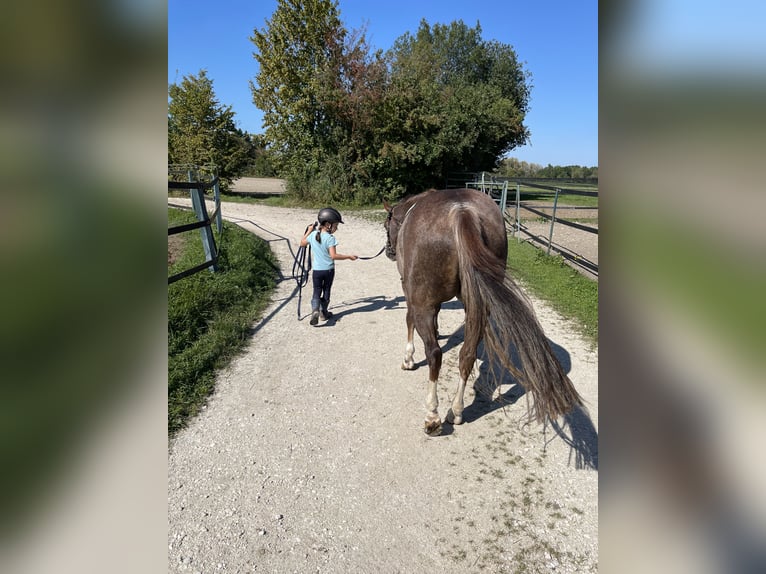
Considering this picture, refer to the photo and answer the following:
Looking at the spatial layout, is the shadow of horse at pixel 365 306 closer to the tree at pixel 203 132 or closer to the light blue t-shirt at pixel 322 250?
the light blue t-shirt at pixel 322 250

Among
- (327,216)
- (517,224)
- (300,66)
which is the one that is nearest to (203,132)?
(300,66)

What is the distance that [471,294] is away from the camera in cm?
315

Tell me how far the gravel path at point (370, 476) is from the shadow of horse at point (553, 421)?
16mm

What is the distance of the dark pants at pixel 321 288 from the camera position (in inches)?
239

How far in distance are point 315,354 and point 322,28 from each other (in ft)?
69.2

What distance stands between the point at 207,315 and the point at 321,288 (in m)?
1.55

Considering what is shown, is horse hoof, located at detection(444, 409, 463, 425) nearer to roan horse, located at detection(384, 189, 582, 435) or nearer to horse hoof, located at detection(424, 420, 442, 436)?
roan horse, located at detection(384, 189, 582, 435)

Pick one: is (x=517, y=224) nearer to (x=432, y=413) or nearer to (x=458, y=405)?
(x=458, y=405)

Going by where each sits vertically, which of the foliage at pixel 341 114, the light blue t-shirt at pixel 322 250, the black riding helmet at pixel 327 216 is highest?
the foliage at pixel 341 114

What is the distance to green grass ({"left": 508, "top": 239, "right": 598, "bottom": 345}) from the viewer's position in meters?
6.11

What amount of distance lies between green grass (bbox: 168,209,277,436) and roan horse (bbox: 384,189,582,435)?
2278 mm

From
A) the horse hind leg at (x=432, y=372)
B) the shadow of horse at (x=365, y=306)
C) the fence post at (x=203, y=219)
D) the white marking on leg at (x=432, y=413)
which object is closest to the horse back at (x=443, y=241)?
the horse hind leg at (x=432, y=372)
